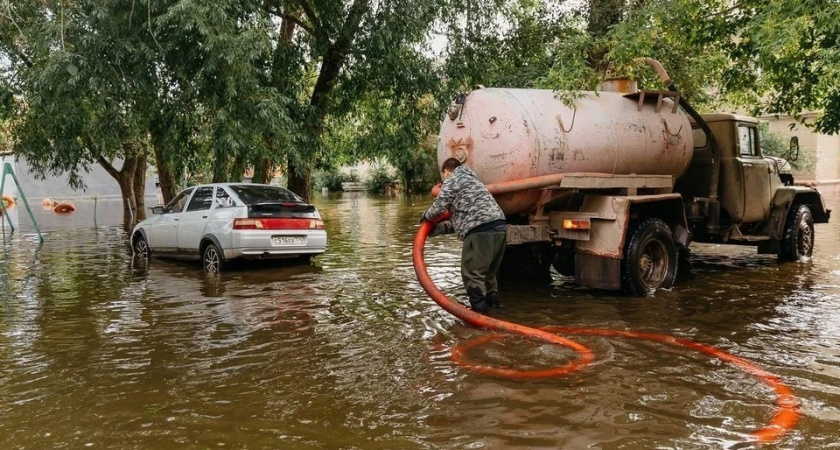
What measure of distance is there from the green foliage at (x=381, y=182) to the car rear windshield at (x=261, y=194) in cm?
3787

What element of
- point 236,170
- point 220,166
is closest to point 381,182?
point 236,170

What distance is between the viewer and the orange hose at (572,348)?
416cm

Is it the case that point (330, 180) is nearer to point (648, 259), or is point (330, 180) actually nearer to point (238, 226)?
point (238, 226)

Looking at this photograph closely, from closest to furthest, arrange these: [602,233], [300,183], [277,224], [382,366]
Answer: [382,366]
[602,233]
[277,224]
[300,183]

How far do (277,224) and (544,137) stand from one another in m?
4.92

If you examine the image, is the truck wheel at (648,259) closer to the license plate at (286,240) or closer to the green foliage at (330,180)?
the license plate at (286,240)

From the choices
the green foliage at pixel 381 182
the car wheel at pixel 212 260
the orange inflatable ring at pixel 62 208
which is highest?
the green foliage at pixel 381 182

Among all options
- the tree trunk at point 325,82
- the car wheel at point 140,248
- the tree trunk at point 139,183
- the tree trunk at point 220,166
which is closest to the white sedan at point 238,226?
the tree trunk at point 220,166

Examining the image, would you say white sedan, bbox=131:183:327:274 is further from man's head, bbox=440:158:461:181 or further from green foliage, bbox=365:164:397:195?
green foliage, bbox=365:164:397:195

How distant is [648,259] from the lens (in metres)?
8.80

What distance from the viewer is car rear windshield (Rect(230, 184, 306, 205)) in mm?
10914

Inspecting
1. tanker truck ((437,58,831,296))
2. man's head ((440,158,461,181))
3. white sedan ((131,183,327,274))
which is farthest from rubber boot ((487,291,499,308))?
white sedan ((131,183,327,274))

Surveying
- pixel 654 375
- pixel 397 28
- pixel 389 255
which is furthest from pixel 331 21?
pixel 654 375

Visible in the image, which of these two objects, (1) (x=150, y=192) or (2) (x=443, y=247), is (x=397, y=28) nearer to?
(2) (x=443, y=247)
